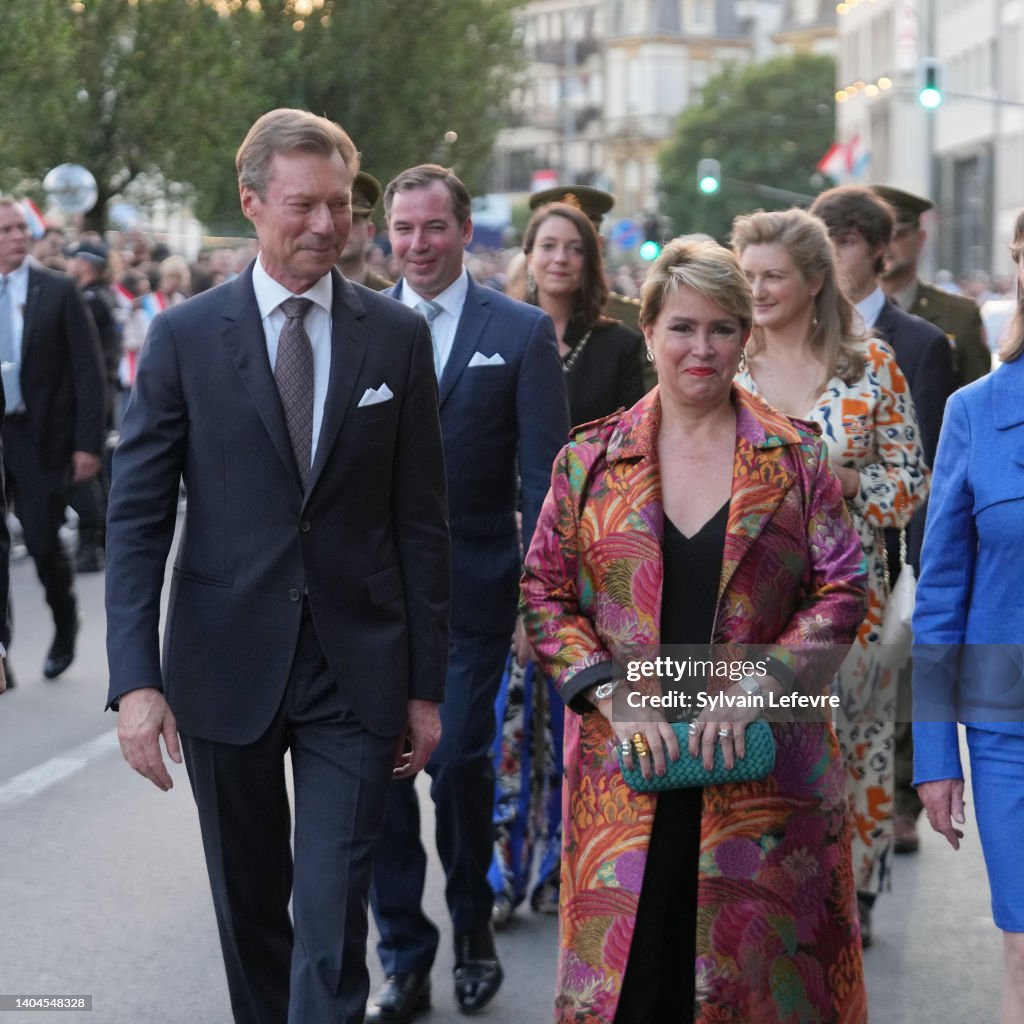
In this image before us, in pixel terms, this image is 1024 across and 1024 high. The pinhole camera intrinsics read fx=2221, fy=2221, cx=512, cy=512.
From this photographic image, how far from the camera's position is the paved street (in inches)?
237

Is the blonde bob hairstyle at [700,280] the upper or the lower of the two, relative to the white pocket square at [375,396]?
upper

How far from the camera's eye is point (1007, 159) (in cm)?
6825

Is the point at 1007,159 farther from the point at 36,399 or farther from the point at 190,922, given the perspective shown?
the point at 190,922

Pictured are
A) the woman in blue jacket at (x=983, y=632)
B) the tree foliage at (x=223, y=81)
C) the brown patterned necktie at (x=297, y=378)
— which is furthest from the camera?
the tree foliage at (x=223, y=81)

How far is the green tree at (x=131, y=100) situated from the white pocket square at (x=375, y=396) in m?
28.1

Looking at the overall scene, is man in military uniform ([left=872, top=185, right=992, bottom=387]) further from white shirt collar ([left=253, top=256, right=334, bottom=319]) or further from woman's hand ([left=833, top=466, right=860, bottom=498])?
white shirt collar ([left=253, top=256, right=334, bottom=319])

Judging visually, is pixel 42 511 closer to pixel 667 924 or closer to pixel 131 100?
pixel 667 924

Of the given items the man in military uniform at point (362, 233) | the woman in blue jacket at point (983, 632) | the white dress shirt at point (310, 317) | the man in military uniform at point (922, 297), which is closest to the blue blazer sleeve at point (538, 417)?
the man in military uniform at point (362, 233)

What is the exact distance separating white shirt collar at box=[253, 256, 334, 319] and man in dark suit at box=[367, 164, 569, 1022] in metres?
1.49

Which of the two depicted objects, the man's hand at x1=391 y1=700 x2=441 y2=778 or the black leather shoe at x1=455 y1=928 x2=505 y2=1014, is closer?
the man's hand at x1=391 y1=700 x2=441 y2=778

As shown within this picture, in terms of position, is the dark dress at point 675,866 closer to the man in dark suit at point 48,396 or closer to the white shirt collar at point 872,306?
the white shirt collar at point 872,306

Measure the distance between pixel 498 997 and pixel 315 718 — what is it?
179 centimetres

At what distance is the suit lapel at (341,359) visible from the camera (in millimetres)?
4457

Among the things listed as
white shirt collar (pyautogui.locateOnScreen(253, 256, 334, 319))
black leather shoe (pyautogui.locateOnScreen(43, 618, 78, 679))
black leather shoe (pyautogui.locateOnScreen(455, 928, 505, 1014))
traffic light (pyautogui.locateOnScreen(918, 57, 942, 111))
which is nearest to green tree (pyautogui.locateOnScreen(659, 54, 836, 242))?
traffic light (pyautogui.locateOnScreen(918, 57, 942, 111))
